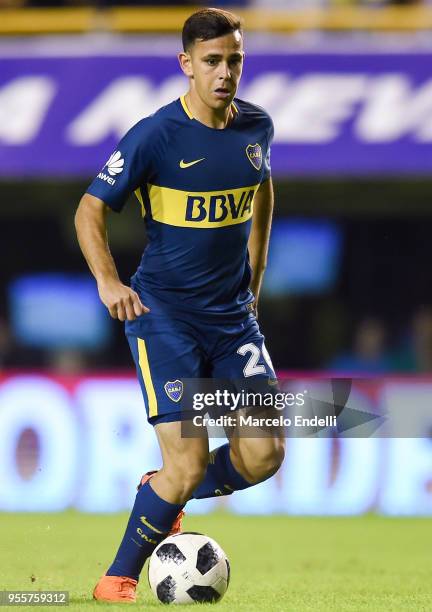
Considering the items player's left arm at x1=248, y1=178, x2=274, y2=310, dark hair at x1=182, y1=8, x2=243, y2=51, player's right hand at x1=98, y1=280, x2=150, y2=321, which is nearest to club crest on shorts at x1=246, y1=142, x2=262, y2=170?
player's left arm at x1=248, y1=178, x2=274, y2=310

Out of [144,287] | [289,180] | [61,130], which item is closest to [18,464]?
[61,130]

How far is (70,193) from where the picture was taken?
1467 centimetres

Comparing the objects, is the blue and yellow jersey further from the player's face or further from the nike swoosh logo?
the player's face

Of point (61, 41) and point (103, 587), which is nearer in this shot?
point (103, 587)

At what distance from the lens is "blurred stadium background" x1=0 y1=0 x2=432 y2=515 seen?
9.32 metres

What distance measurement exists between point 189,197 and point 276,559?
2.47 meters

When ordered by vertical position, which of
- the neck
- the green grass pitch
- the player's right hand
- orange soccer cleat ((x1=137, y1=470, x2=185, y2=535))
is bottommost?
the green grass pitch

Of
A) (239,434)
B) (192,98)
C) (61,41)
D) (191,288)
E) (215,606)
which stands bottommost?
(215,606)

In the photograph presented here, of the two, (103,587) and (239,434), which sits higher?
(239,434)

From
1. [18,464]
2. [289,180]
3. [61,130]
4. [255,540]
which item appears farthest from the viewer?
[289,180]

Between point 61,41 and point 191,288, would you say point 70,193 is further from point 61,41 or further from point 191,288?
point 191,288

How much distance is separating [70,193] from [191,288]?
947cm

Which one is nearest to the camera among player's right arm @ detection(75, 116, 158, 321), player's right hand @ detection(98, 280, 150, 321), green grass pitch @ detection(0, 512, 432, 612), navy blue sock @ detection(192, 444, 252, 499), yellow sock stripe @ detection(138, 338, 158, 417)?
player's right hand @ detection(98, 280, 150, 321)

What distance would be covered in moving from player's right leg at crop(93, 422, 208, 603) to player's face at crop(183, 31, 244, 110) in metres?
1.25
